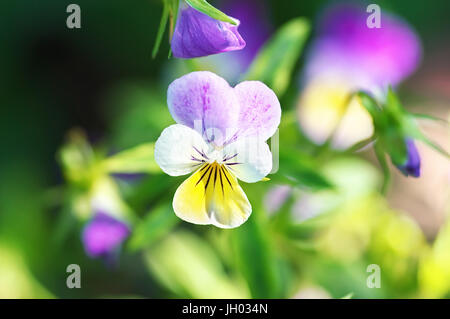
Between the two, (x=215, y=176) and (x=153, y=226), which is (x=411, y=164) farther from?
(x=153, y=226)

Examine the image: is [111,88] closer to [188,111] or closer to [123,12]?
[123,12]

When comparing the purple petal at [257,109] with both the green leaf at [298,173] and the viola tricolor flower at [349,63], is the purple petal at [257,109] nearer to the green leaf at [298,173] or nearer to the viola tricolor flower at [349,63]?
the green leaf at [298,173]

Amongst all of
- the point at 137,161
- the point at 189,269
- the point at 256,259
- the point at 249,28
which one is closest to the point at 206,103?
the point at 137,161

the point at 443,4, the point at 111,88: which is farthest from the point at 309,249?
the point at 443,4

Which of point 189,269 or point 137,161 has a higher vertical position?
point 137,161

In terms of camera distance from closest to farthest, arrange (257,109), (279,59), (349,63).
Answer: (257,109), (279,59), (349,63)

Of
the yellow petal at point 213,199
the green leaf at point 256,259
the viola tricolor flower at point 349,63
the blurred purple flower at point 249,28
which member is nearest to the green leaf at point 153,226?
the green leaf at point 256,259

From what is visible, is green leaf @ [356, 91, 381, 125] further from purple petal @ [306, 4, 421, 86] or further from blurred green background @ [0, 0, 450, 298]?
purple petal @ [306, 4, 421, 86]
